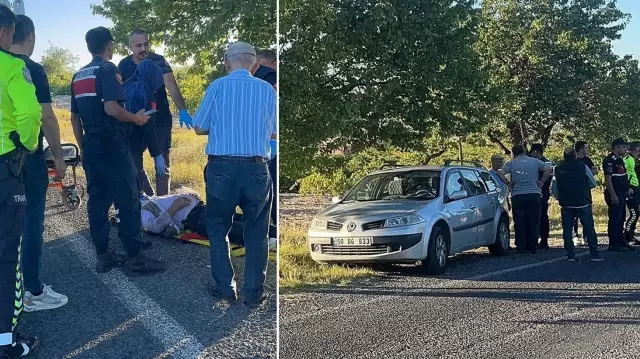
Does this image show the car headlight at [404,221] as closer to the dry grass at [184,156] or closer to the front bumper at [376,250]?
the front bumper at [376,250]

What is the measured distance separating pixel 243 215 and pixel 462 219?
1.73 metres

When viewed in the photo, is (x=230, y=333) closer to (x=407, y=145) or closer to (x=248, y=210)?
(x=248, y=210)

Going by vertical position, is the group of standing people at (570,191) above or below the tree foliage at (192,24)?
below

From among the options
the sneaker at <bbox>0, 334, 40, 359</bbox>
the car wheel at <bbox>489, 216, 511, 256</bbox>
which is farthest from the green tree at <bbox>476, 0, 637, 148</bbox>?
the sneaker at <bbox>0, 334, 40, 359</bbox>

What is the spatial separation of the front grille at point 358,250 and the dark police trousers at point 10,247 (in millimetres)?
1261

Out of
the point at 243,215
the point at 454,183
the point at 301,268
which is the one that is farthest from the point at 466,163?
the point at 243,215

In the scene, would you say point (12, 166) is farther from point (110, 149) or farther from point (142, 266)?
point (142, 266)

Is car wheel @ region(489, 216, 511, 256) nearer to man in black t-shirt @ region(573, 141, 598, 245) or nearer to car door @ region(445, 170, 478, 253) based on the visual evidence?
car door @ region(445, 170, 478, 253)

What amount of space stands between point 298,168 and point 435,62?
2.52 ft

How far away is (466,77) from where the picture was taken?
92.4 inches

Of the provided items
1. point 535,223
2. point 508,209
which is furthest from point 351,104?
point 535,223

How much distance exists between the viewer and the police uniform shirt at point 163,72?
1.29 metres

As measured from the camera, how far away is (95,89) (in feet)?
4.17

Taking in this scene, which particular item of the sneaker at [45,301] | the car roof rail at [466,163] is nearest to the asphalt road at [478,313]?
the car roof rail at [466,163]
